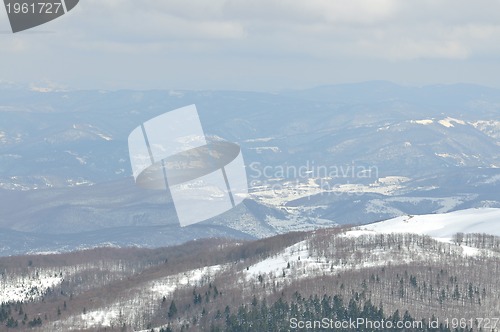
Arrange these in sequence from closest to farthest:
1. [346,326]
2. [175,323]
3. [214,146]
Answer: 1. [214,146]
2. [346,326]
3. [175,323]

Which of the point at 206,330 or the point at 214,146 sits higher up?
the point at 214,146

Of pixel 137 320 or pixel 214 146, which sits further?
pixel 137 320

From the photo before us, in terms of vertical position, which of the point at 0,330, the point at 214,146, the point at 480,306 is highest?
the point at 214,146

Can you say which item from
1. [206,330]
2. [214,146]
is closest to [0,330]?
[206,330]

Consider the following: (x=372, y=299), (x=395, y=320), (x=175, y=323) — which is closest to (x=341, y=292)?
(x=372, y=299)

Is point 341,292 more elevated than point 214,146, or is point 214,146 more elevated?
point 214,146

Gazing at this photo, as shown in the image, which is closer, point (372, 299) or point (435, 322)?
point (435, 322)

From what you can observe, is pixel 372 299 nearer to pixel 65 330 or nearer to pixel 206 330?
pixel 206 330

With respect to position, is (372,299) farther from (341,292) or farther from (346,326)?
(346,326)

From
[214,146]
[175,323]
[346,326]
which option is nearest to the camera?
[214,146]
